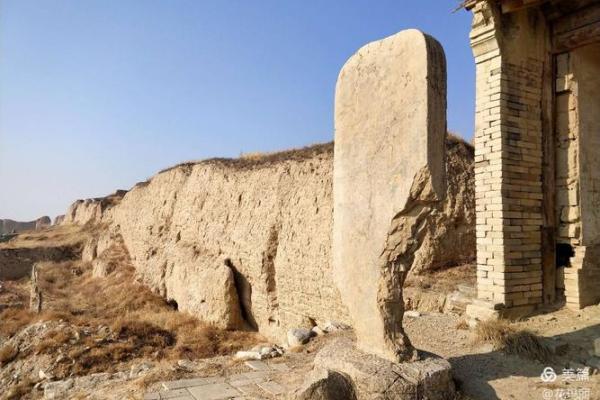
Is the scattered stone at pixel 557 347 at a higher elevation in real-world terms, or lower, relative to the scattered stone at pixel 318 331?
higher

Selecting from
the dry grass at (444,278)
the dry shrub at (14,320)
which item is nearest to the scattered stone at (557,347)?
the dry grass at (444,278)

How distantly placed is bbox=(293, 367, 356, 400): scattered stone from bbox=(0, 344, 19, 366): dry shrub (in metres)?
7.65

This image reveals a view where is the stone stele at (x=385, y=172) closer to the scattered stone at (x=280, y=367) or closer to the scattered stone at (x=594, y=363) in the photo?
the scattered stone at (x=280, y=367)

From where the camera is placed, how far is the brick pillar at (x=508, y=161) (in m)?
6.14

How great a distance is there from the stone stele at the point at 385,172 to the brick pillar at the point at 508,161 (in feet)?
8.91

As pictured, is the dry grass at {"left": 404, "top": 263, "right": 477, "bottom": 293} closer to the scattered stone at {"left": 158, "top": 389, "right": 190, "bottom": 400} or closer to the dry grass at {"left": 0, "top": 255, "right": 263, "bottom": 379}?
the dry grass at {"left": 0, "top": 255, "right": 263, "bottom": 379}

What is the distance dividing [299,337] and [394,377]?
121 inches

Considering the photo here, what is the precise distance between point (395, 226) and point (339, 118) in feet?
4.05

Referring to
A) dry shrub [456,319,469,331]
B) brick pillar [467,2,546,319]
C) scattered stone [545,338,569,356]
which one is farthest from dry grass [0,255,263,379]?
scattered stone [545,338,569,356]

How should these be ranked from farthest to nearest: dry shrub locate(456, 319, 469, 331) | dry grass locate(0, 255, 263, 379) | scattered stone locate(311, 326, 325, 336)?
dry grass locate(0, 255, 263, 379)
scattered stone locate(311, 326, 325, 336)
dry shrub locate(456, 319, 469, 331)

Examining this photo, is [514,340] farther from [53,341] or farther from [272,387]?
[53,341]

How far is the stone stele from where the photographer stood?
3.58m

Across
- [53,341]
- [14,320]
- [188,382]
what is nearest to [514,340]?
[188,382]

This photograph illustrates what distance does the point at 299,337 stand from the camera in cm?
651
